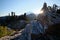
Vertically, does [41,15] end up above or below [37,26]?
above

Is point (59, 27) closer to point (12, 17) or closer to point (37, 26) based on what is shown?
point (37, 26)

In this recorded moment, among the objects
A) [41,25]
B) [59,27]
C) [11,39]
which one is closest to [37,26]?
[41,25]

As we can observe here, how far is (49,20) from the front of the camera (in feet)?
47.3

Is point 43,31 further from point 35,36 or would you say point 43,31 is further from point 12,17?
point 12,17

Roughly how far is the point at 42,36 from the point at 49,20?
2.19 meters

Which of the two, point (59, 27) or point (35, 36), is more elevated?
point (59, 27)

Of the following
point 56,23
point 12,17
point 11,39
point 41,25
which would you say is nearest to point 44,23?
point 41,25

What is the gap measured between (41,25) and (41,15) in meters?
1.73

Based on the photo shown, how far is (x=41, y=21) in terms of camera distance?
48.3ft

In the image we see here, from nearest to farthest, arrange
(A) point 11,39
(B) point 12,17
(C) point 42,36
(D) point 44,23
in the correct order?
(C) point 42,36
(D) point 44,23
(A) point 11,39
(B) point 12,17

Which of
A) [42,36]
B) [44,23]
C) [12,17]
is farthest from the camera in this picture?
[12,17]

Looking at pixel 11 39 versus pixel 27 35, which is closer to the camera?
pixel 27 35

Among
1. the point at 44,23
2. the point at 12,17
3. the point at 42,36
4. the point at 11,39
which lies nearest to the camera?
the point at 42,36

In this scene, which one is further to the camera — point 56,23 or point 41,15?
point 41,15
